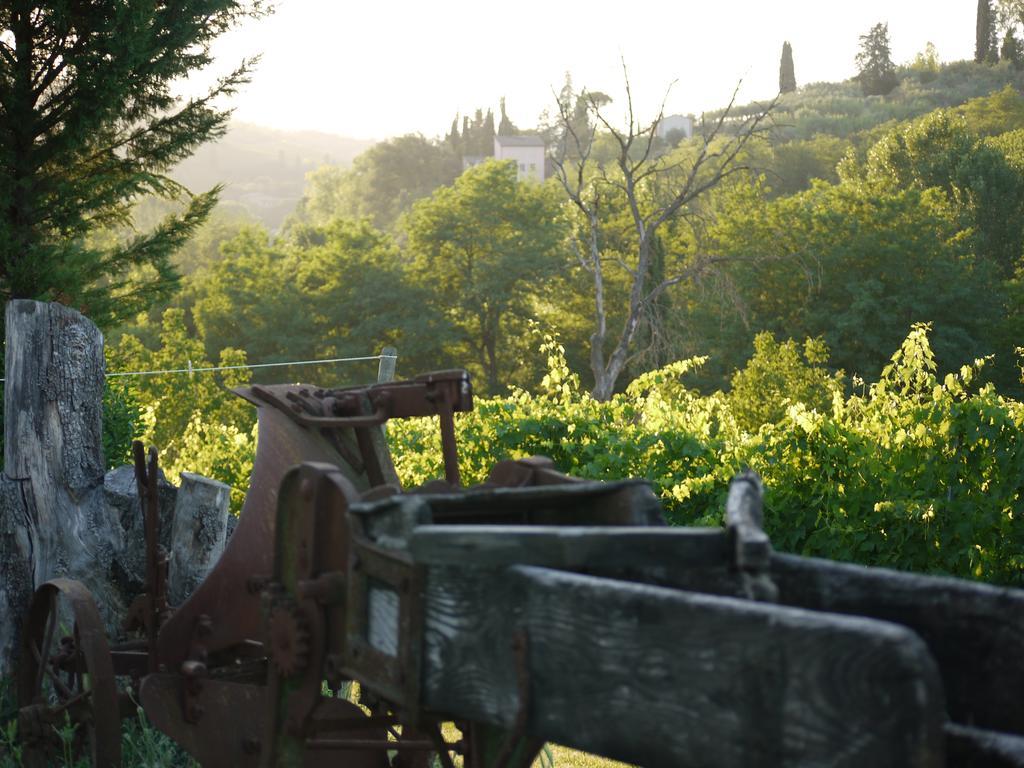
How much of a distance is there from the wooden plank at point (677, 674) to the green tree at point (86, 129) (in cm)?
863

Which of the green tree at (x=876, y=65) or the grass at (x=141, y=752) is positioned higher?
the green tree at (x=876, y=65)

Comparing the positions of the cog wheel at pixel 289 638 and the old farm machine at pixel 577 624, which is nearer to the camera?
the old farm machine at pixel 577 624

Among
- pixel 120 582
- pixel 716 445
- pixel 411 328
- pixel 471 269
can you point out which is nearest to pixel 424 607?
pixel 120 582

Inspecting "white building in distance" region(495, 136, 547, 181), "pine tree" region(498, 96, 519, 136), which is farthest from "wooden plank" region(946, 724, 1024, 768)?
"pine tree" region(498, 96, 519, 136)

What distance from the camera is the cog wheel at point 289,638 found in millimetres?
2777

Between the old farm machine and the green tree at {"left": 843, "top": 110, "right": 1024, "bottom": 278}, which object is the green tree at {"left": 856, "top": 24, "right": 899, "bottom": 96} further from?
the old farm machine

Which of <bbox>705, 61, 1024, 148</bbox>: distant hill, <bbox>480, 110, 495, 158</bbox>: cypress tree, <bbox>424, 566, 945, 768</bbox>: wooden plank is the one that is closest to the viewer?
<bbox>424, 566, 945, 768</bbox>: wooden plank

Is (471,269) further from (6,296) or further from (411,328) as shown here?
(6,296)

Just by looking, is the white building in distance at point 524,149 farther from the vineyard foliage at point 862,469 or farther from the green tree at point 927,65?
the vineyard foliage at point 862,469

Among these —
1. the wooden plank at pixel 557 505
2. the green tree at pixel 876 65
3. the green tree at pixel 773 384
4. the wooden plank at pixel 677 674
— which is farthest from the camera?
the green tree at pixel 876 65

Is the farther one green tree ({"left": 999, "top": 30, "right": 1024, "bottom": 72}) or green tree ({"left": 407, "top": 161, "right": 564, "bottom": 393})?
green tree ({"left": 999, "top": 30, "right": 1024, "bottom": 72})

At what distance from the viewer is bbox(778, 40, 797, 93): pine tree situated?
121m

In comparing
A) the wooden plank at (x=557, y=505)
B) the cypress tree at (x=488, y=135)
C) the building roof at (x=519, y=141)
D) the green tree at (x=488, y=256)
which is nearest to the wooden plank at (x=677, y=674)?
the wooden plank at (x=557, y=505)

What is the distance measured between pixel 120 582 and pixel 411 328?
45.0 m
